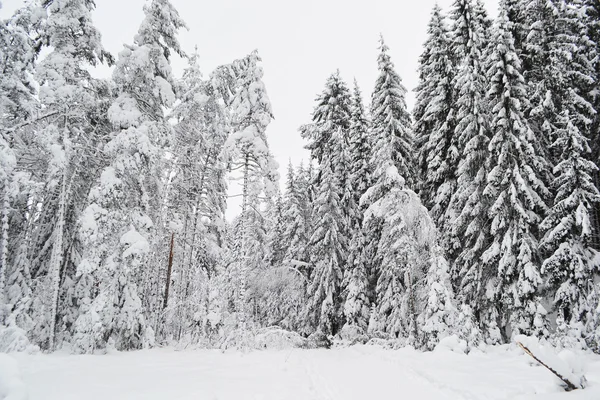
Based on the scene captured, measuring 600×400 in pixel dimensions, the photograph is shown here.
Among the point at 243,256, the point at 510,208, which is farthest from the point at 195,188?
the point at 510,208

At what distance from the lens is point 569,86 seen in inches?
643

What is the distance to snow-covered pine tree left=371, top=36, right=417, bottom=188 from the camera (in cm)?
1994

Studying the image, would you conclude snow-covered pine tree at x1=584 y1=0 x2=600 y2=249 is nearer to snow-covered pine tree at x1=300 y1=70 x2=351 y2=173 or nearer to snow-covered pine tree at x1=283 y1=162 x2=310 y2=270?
snow-covered pine tree at x1=300 y1=70 x2=351 y2=173

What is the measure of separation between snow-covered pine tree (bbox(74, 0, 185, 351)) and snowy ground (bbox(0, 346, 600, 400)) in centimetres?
169

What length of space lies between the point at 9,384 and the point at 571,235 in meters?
18.3

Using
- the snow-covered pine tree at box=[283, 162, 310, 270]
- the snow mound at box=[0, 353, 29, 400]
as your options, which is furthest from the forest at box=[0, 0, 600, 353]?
the snow mound at box=[0, 353, 29, 400]

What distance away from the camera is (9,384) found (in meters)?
4.64

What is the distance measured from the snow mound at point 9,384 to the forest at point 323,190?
8.27 meters

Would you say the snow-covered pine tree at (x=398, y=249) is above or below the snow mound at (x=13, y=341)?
above

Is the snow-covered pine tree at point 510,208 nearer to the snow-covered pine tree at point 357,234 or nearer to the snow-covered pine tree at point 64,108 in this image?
the snow-covered pine tree at point 357,234

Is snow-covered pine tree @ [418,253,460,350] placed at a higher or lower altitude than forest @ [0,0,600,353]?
lower

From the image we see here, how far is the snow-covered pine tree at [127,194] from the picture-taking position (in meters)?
13.2

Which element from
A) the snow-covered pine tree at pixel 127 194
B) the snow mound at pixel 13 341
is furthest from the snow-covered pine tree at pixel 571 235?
the snow mound at pixel 13 341

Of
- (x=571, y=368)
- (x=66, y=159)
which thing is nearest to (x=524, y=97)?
(x=571, y=368)
